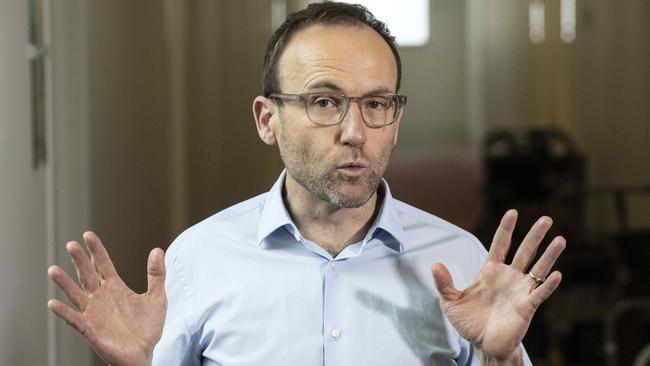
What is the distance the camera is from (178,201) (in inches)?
226

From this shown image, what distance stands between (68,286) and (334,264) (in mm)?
446

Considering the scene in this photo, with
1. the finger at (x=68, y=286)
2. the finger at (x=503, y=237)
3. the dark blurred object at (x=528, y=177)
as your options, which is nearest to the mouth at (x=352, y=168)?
the finger at (x=503, y=237)

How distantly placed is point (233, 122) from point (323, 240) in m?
4.78

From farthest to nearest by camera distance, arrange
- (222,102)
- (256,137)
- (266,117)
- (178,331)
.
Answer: (256,137) < (222,102) < (266,117) < (178,331)

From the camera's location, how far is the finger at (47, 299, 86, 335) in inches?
63.2

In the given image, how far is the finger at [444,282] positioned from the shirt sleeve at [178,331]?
16.3 inches

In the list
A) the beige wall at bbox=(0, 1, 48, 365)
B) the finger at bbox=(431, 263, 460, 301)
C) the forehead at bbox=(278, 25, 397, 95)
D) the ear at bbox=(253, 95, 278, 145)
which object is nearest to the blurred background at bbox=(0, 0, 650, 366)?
the beige wall at bbox=(0, 1, 48, 365)

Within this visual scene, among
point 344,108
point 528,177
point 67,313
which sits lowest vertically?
point 528,177

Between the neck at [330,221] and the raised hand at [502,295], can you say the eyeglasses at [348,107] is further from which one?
the raised hand at [502,295]

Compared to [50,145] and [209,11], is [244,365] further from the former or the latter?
[209,11]

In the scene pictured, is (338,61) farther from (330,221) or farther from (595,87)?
(595,87)

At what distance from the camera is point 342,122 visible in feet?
5.96

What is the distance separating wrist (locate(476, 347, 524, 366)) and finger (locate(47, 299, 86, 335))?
60 centimetres

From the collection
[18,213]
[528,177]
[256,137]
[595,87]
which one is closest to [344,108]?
[18,213]
